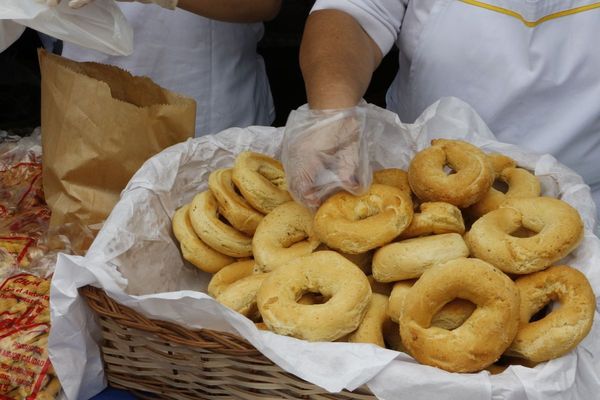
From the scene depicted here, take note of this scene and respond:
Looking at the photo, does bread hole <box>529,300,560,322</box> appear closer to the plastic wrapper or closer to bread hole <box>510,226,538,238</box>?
bread hole <box>510,226,538,238</box>

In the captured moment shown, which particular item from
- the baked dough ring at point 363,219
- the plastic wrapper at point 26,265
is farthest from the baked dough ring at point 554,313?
the plastic wrapper at point 26,265

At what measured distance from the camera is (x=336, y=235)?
125 centimetres

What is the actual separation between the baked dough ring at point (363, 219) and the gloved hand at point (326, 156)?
3cm

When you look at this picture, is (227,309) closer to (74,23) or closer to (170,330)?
(170,330)

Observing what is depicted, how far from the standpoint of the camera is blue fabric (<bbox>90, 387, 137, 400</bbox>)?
1.33 m

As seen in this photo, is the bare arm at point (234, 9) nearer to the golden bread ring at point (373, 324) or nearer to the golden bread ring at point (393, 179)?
the golden bread ring at point (393, 179)

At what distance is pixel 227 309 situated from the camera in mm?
1090

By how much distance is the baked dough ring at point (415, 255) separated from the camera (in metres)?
1.20

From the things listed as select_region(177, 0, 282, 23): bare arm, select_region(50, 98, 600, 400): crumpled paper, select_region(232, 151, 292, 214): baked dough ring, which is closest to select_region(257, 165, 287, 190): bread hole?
select_region(232, 151, 292, 214): baked dough ring

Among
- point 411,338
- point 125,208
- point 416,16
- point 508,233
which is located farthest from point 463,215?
point 125,208

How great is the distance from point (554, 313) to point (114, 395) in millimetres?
788

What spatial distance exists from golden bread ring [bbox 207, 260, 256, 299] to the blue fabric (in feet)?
0.78

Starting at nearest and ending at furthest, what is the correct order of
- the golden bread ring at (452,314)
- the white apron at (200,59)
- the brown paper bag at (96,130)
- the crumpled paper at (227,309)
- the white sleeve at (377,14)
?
the crumpled paper at (227,309)
the golden bread ring at (452,314)
the brown paper bag at (96,130)
the white sleeve at (377,14)
the white apron at (200,59)

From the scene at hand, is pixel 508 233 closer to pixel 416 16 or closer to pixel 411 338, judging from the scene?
pixel 411 338
